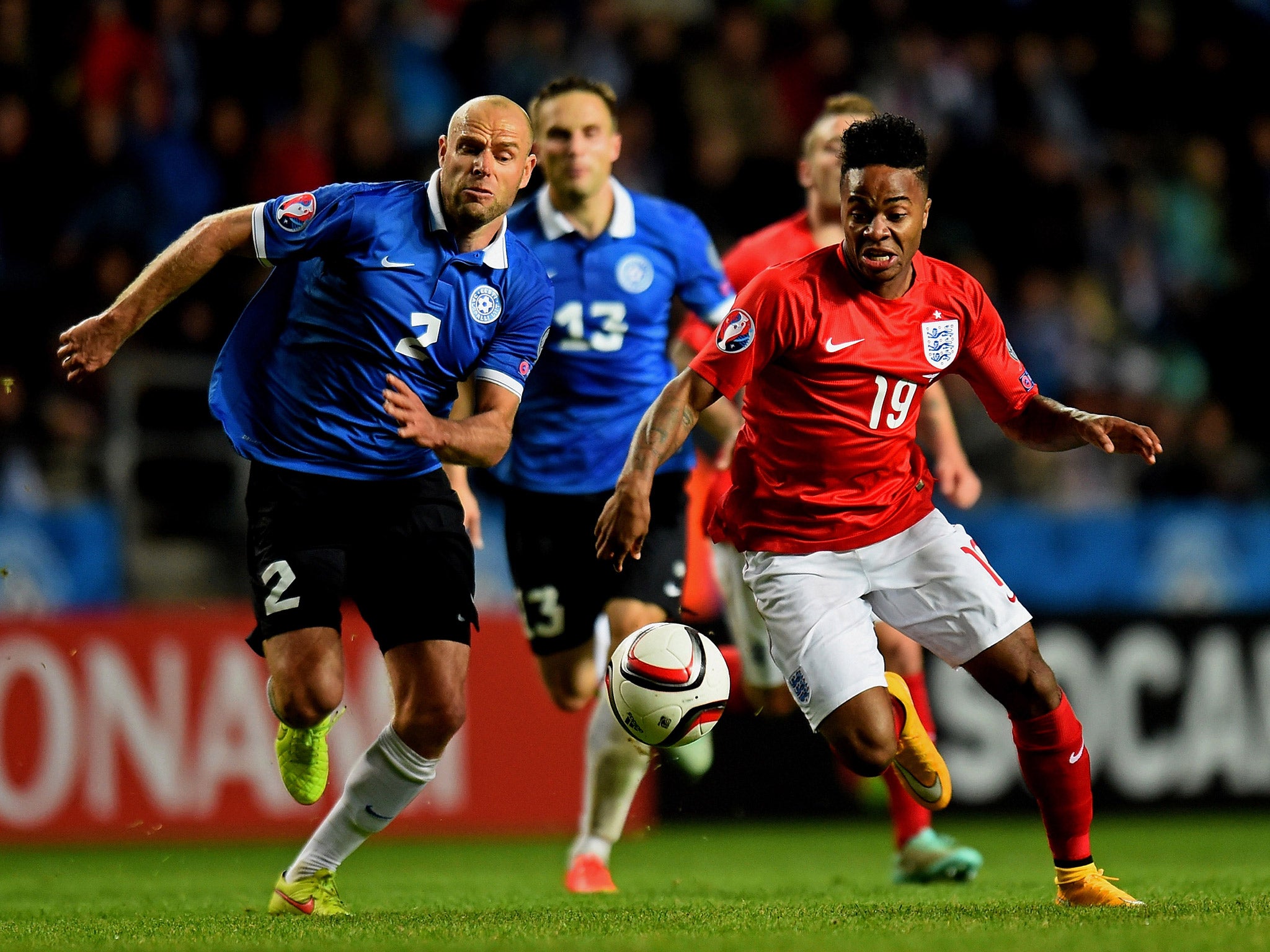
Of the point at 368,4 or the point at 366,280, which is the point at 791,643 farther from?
the point at 368,4

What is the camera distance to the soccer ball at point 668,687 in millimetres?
5297

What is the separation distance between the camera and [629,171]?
1265cm

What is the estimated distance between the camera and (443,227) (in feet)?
17.9

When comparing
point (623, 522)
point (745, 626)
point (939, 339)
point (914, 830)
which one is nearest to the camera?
point (623, 522)

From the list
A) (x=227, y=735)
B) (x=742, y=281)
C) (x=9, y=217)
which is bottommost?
(x=227, y=735)

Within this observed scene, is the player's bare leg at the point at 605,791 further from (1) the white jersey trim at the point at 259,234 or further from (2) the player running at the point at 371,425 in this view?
(1) the white jersey trim at the point at 259,234

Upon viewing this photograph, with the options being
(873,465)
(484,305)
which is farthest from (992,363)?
(484,305)

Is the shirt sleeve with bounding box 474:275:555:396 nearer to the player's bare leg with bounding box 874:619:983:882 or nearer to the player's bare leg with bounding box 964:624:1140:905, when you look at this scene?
the player's bare leg with bounding box 964:624:1140:905

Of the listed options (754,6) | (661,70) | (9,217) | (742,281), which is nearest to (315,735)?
(742,281)

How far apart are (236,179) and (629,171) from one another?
3024mm

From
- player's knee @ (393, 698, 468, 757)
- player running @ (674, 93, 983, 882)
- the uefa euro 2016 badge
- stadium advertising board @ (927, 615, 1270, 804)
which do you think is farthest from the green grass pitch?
the uefa euro 2016 badge

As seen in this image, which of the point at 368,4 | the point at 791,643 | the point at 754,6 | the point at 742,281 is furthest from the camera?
the point at 754,6

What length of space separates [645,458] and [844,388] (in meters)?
0.77

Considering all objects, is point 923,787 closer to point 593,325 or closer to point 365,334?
point 593,325
